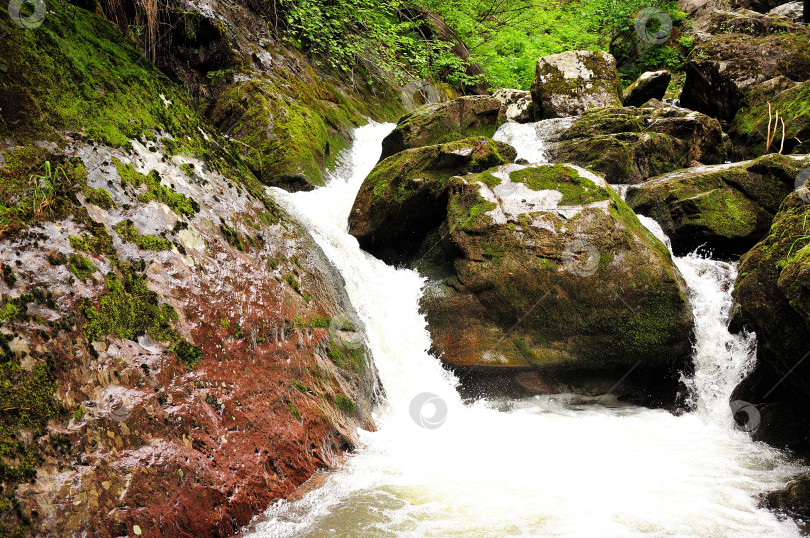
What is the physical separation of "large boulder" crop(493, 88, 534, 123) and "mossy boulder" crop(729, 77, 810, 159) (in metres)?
4.92

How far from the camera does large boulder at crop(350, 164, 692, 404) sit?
6.21 meters

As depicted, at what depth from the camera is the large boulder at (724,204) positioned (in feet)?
26.6

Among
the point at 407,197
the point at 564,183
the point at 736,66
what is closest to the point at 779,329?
the point at 564,183

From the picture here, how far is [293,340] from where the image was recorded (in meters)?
4.16

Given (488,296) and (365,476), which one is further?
(488,296)

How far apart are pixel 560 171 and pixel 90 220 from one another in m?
5.99

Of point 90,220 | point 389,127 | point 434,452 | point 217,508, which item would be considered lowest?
point 434,452

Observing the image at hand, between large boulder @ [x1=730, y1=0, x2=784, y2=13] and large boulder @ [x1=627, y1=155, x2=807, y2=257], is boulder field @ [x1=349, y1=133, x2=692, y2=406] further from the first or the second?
large boulder @ [x1=730, y1=0, x2=784, y2=13]

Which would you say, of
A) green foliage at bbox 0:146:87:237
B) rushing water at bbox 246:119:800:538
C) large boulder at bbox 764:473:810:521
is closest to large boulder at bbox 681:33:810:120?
rushing water at bbox 246:119:800:538

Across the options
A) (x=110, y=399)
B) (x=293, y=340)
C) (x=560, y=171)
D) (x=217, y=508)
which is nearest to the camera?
(x=110, y=399)

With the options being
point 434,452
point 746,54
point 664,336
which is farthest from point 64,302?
point 746,54

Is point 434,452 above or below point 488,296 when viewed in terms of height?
below

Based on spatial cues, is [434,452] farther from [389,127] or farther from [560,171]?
[389,127]

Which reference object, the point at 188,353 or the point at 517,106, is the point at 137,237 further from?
the point at 517,106
